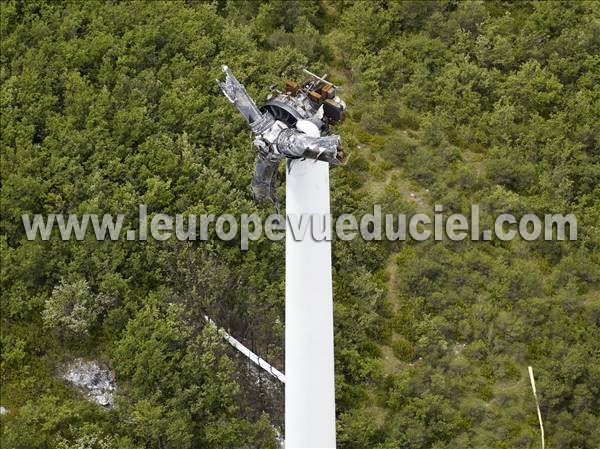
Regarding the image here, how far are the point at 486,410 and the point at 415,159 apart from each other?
13136 millimetres

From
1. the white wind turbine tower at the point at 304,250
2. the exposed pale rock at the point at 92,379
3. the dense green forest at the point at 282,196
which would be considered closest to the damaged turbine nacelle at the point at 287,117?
the white wind turbine tower at the point at 304,250

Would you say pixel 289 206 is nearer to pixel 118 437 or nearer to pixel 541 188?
pixel 118 437

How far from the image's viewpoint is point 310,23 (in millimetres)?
46500

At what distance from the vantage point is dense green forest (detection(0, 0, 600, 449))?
32.8 m

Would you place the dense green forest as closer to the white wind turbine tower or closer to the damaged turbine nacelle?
the white wind turbine tower

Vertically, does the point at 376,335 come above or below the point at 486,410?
above

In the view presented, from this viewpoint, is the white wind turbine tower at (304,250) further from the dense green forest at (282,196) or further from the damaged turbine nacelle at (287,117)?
the dense green forest at (282,196)

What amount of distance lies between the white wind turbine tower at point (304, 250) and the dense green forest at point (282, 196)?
6.31 meters

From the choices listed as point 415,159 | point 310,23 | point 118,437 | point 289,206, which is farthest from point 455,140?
point 118,437

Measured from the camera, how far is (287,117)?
81.5 feet

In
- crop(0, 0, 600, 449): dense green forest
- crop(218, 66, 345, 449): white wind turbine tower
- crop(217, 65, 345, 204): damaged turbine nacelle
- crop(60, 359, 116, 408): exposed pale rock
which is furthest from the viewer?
crop(60, 359, 116, 408): exposed pale rock

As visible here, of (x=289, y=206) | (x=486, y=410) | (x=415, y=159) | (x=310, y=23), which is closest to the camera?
(x=289, y=206)

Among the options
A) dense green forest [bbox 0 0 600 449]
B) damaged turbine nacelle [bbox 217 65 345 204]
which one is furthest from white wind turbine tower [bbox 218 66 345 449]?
dense green forest [bbox 0 0 600 449]

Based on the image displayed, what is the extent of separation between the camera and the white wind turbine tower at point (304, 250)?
24.2m
